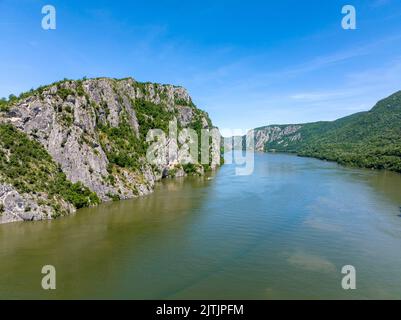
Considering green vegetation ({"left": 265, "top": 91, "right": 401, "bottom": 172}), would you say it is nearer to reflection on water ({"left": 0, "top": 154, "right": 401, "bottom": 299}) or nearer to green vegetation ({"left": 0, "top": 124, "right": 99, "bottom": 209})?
reflection on water ({"left": 0, "top": 154, "right": 401, "bottom": 299})

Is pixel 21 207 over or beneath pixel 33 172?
beneath

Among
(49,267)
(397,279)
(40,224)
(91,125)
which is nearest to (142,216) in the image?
(40,224)

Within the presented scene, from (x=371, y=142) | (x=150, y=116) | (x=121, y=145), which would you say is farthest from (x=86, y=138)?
(x=371, y=142)

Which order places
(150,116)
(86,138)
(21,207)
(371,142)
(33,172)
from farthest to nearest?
(371,142) < (150,116) < (86,138) < (33,172) < (21,207)

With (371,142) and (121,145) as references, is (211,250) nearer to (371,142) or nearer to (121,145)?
(121,145)

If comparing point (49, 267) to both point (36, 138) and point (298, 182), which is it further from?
point (298, 182)

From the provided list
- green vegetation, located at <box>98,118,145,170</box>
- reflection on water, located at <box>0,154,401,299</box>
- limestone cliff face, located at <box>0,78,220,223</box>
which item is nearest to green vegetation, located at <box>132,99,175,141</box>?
limestone cliff face, located at <box>0,78,220,223</box>
